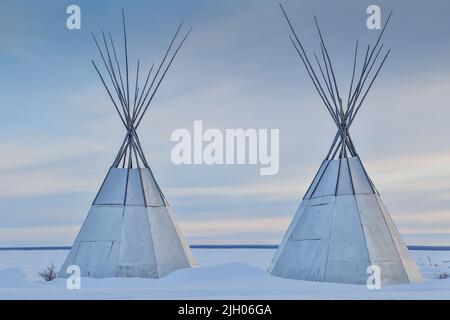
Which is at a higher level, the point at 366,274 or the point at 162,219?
the point at 162,219

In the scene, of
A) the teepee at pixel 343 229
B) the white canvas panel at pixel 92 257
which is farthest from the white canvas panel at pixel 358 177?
the white canvas panel at pixel 92 257

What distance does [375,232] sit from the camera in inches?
459

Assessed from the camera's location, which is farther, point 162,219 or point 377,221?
point 162,219

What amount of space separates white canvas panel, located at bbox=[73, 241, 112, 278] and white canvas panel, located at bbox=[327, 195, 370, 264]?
4106 millimetres

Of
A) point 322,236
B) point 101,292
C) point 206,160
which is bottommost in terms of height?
point 101,292

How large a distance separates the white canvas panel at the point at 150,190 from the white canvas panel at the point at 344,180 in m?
3.47

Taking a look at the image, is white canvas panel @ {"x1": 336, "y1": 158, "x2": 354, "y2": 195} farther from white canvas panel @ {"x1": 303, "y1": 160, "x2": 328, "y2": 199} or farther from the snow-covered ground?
the snow-covered ground

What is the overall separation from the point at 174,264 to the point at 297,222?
8.04ft

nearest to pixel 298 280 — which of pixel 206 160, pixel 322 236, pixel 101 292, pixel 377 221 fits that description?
pixel 322 236

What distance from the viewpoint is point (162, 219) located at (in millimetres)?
12781

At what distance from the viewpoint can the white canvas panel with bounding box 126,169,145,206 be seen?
12.6m

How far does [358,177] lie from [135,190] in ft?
13.9
